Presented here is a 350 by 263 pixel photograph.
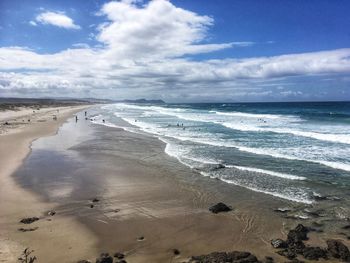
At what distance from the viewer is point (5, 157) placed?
78.0 ft

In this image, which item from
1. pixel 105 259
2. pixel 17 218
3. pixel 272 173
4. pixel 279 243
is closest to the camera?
pixel 105 259

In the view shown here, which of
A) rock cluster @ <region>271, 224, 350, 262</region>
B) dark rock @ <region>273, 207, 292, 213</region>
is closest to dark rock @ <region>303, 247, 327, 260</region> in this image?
rock cluster @ <region>271, 224, 350, 262</region>

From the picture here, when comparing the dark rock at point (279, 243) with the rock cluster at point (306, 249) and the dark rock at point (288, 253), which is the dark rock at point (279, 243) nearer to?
the rock cluster at point (306, 249)

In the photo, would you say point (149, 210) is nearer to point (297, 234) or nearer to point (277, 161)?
point (297, 234)

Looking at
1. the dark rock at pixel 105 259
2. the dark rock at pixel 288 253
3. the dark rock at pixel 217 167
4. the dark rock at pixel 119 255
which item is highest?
the dark rock at pixel 217 167

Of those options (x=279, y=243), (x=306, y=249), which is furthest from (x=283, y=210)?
(x=306, y=249)

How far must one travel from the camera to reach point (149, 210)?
1358 centimetres

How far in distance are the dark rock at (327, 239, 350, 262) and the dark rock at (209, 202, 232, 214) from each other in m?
3.97

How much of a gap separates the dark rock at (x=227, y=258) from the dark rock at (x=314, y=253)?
53.8 inches

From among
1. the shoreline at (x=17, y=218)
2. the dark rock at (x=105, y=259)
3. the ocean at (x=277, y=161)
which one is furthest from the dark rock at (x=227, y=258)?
the ocean at (x=277, y=161)

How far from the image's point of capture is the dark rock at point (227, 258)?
9.34m

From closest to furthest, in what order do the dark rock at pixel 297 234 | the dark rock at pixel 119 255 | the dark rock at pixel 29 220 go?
the dark rock at pixel 119 255
the dark rock at pixel 297 234
the dark rock at pixel 29 220

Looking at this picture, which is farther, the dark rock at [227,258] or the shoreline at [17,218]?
the shoreline at [17,218]

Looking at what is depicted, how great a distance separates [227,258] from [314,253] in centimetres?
231
